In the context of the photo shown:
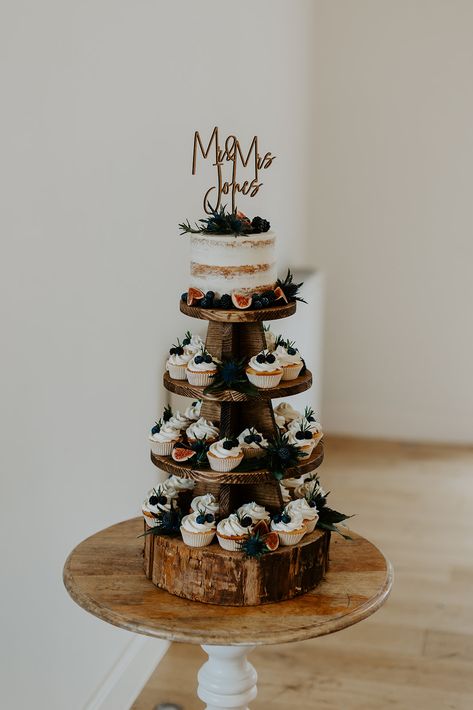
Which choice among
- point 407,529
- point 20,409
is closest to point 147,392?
point 20,409

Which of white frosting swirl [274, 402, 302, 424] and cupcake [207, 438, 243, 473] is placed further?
white frosting swirl [274, 402, 302, 424]

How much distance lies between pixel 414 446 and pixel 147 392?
2.41 meters

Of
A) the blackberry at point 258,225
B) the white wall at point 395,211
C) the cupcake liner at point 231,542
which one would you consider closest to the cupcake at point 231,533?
the cupcake liner at point 231,542

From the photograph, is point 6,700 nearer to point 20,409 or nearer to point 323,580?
point 20,409

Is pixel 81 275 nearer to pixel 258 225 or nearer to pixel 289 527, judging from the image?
pixel 258 225

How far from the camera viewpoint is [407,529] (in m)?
3.54

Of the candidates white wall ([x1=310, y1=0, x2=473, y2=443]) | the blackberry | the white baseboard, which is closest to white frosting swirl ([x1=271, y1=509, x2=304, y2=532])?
the blackberry

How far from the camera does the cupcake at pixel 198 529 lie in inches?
58.6

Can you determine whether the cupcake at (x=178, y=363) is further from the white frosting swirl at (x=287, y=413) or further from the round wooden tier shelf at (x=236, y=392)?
the white frosting swirl at (x=287, y=413)

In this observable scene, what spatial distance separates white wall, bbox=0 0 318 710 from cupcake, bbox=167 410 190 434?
0.33 meters

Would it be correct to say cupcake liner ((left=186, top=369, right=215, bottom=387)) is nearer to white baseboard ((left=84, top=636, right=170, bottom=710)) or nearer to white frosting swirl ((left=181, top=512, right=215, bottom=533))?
white frosting swirl ((left=181, top=512, right=215, bottom=533))

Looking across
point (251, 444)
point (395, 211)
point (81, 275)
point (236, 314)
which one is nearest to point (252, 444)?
point (251, 444)

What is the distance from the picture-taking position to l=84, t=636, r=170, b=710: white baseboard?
2275 millimetres

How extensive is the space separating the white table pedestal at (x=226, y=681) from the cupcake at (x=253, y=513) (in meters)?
0.24
